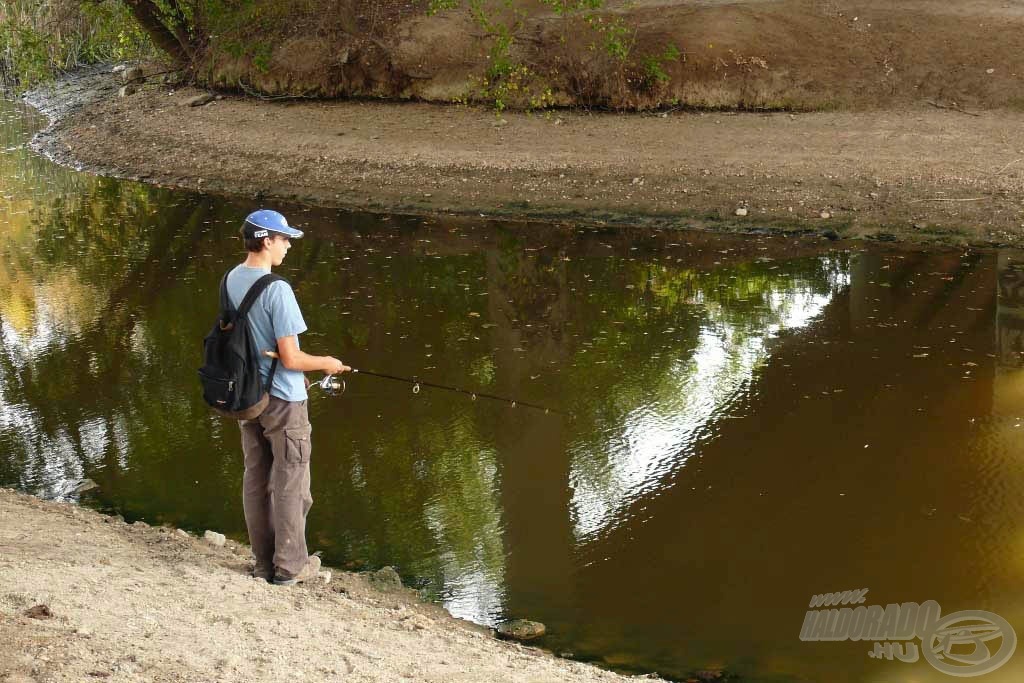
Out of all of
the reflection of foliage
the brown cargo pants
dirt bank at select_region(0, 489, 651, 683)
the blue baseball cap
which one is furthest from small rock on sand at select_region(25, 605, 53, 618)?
the reflection of foliage

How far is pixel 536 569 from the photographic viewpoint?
5.91 meters

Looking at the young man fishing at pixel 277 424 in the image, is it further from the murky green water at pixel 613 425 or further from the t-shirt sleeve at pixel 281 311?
the murky green water at pixel 613 425

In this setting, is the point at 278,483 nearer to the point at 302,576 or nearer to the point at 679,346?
the point at 302,576

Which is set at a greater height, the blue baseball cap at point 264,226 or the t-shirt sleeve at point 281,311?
the blue baseball cap at point 264,226

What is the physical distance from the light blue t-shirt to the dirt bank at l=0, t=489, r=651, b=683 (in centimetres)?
90

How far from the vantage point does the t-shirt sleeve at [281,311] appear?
4695 millimetres

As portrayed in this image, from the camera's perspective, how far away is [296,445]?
4922mm

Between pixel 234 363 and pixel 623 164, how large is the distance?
33.8 ft

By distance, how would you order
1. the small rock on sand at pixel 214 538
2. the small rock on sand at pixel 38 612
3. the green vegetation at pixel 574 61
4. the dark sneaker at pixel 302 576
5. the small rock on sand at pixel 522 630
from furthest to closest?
1. the green vegetation at pixel 574 61
2. the small rock on sand at pixel 214 538
3. the small rock on sand at pixel 522 630
4. the dark sneaker at pixel 302 576
5. the small rock on sand at pixel 38 612

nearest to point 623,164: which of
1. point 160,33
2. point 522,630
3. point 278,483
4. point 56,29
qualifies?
point 522,630

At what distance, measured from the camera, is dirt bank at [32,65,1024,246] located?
12.5m

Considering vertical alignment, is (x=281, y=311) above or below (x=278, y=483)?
above

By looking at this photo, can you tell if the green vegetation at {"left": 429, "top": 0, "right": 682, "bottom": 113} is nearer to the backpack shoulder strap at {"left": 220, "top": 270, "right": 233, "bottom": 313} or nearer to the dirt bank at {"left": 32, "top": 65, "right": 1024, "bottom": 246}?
the dirt bank at {"left": 32, "top": 65, "right": 1024, "bottom": 246}

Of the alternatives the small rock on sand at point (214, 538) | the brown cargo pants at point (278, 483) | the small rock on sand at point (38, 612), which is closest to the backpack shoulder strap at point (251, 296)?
the brown cargo pants at point (278, 483)
